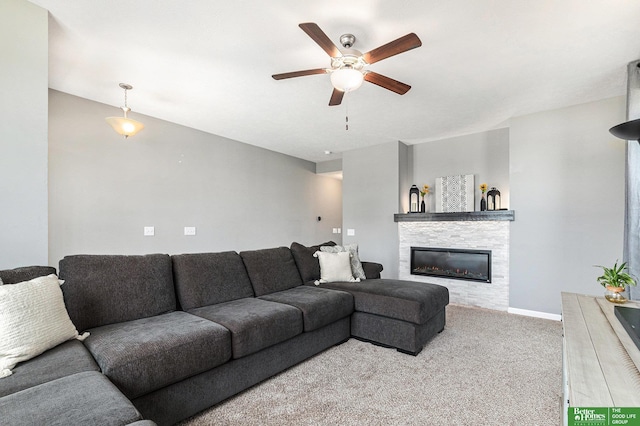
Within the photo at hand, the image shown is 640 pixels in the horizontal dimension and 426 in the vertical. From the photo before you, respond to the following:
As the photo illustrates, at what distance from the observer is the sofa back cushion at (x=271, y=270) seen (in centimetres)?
294

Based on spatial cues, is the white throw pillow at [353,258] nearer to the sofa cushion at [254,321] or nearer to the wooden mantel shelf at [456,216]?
the sofa cushion at [254,321]

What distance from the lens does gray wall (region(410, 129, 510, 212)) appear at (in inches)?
173

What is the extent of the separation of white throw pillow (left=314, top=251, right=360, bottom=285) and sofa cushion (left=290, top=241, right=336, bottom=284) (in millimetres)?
132

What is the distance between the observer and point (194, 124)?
14.0 feet

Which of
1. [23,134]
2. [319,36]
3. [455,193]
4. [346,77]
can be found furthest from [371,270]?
[23,134]

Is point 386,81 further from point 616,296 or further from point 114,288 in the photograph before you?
point 114,288

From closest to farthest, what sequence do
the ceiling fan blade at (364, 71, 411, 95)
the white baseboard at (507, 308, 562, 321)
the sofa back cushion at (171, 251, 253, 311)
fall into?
the ceiling fan blade at (364, 71, 411, 95) → the sofa back cushion at (171, 251, 253, 311) → the white baseboard at (507, 308, 562, 321)

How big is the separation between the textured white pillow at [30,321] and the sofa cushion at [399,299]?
2.24 m

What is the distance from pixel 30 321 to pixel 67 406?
0.67 metres

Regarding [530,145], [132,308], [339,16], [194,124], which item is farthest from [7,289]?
[530,145]

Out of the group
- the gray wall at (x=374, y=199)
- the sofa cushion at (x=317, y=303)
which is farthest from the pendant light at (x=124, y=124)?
the gray wall at (x=374, y=199)

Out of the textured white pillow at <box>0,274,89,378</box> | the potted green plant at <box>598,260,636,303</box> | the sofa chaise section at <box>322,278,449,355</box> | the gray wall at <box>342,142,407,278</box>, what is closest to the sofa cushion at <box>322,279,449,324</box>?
the sofa chaise section at <box>322,278,449,355</box>

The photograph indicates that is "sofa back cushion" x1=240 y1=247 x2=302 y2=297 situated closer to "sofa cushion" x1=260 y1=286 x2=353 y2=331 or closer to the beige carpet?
"sofa cushion" x1=260 y1=286 x2=353 y2=331

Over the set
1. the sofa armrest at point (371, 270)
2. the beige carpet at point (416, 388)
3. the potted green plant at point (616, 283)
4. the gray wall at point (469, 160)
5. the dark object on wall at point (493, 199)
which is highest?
the gray wall at point (469, 160)
